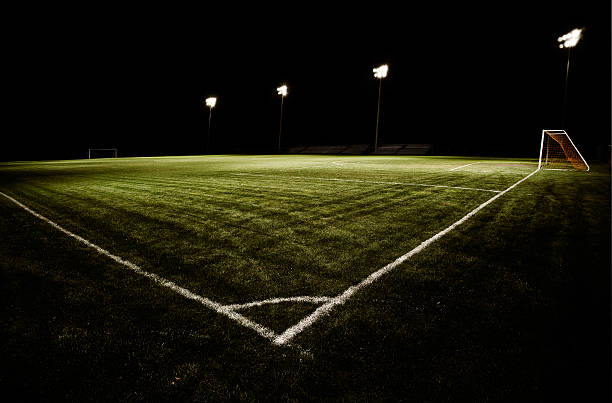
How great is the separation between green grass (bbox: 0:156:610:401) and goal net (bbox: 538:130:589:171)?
11.4 metres

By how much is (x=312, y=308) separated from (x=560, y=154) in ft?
69.7

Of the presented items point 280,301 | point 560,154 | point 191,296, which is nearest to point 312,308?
point 280,301

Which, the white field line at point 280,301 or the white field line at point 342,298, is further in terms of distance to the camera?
the white field line at point 280,301

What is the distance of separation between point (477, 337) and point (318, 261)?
1.77 m

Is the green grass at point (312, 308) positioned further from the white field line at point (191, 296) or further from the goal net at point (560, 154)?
the goal net at point (560, 154)

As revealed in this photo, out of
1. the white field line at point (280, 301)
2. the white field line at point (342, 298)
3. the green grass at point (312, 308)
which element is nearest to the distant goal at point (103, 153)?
the green grass at point (312, 308)

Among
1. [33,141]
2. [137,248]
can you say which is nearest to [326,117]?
[33,141]

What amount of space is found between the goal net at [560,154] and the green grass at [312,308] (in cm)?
1142

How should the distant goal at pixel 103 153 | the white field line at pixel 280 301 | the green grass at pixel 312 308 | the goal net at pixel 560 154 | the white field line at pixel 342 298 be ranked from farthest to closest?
1. the distant goal at pixel 103 153
2. the goal net at pixel 560 154
3. the white field line at pixel 280 301
4. the white field line at pixel 342 298
5. the green grass at pixel 312 308

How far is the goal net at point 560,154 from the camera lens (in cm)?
1485

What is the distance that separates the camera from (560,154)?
18.4m

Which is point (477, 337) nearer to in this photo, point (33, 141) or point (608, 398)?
point (608, 398)

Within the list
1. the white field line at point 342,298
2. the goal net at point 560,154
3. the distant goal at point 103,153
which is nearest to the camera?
the white field line at point 342,298

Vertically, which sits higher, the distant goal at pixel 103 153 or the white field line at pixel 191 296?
the distant goal at pixel 103 153
